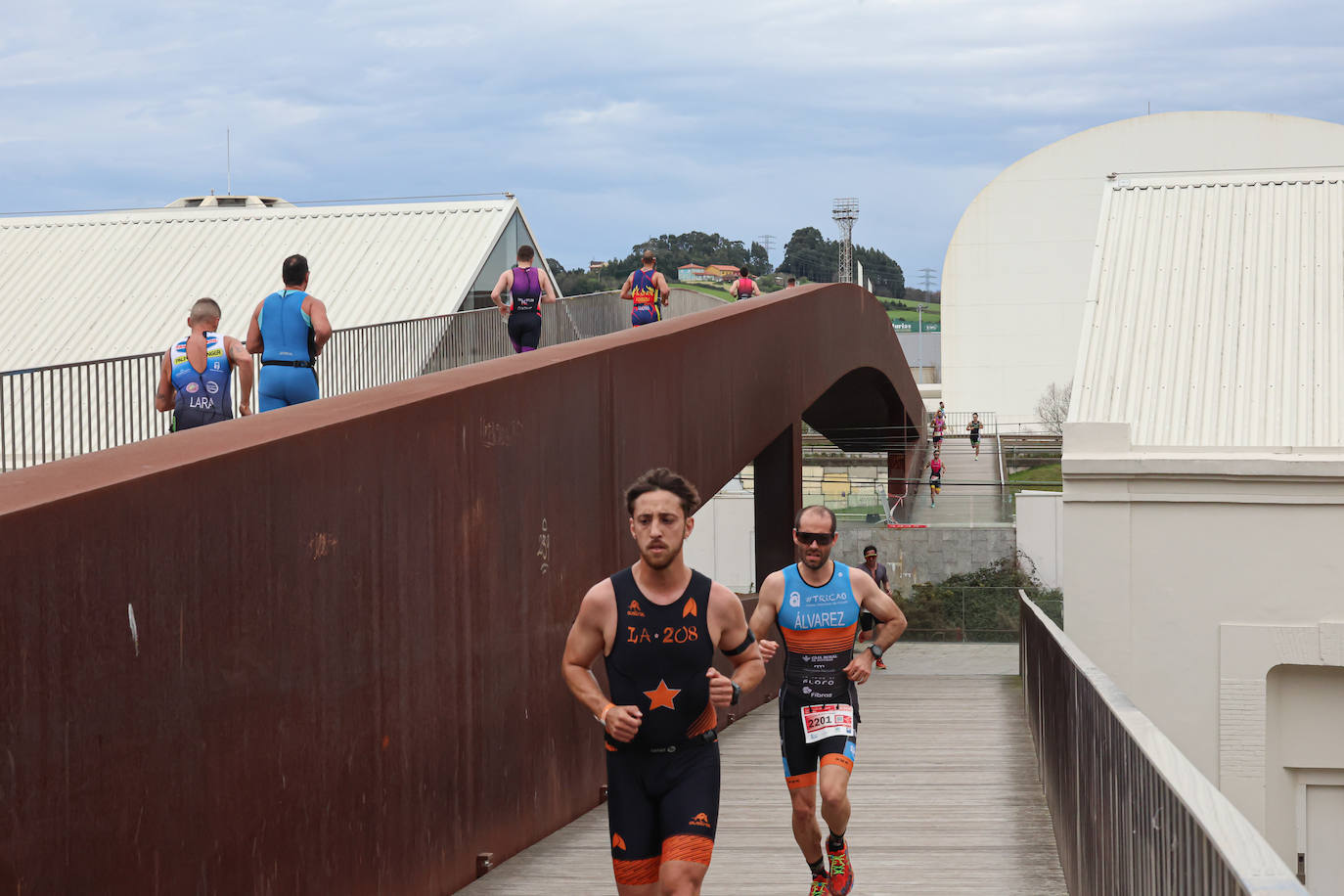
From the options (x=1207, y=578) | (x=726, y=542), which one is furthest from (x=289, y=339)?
(x=726, y=542)

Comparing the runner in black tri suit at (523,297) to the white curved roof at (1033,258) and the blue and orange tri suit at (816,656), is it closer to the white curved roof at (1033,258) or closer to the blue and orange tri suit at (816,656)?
the blue and orange tri suit at (816,656)

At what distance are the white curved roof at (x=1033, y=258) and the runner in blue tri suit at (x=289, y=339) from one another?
53.2 metres

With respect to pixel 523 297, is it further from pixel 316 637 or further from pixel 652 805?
pixel 652 805

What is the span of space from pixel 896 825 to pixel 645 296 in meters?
8.70

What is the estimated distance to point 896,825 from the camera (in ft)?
28.5

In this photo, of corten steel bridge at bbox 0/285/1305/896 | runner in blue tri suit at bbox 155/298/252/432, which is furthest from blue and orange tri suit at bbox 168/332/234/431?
corten steel bridge at bbox 0/285/1305/896

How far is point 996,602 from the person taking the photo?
28.1m

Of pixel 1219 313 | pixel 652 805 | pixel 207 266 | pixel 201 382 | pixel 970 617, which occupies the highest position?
pixel 207 266

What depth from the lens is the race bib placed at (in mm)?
6836

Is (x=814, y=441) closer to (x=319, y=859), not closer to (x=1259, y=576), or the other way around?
(x=1259, y=576)

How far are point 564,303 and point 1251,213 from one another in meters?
12.0

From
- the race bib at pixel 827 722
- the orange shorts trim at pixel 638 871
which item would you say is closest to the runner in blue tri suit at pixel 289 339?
the race bib at pixel 827 722

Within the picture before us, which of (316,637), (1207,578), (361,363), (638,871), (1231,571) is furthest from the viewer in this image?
(1207,578)

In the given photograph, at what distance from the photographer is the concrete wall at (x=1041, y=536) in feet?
117
